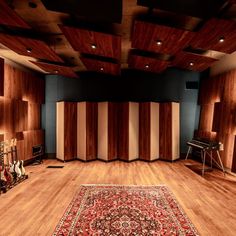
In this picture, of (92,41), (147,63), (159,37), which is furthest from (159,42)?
(147,63)

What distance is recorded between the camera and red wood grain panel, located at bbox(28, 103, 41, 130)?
246 inches

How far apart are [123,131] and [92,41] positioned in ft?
10.9

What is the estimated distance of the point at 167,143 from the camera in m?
6.35

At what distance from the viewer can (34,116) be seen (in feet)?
21.3

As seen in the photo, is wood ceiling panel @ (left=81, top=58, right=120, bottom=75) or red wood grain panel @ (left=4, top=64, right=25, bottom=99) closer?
red wood grain panel @ (left=4, top=64, right=25, bottom=99)

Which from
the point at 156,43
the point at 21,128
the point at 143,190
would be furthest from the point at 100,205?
the point at 21,128

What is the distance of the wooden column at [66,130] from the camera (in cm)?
639

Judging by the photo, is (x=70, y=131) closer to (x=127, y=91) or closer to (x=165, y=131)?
(x=127, y=91)

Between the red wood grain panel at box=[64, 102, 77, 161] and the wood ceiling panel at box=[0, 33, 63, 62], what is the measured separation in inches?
86.0

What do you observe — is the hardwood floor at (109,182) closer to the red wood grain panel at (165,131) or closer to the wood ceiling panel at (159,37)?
the red wood grain panel at (165,131)

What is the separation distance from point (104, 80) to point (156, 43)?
137 inches

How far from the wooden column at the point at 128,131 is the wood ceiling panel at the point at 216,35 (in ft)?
9.70

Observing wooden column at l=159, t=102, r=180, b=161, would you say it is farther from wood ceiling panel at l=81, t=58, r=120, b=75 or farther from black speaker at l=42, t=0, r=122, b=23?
black speaker at l=42, t=0, r=122, b=23

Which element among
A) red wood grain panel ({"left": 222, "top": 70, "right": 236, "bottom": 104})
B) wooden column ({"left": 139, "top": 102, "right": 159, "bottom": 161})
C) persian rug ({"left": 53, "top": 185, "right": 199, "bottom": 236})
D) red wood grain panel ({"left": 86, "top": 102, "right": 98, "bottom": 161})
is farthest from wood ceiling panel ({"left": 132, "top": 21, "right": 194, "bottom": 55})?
red wood grain panel ({"left": 86, "top": 102, "right": 98, "bottom": 161})
